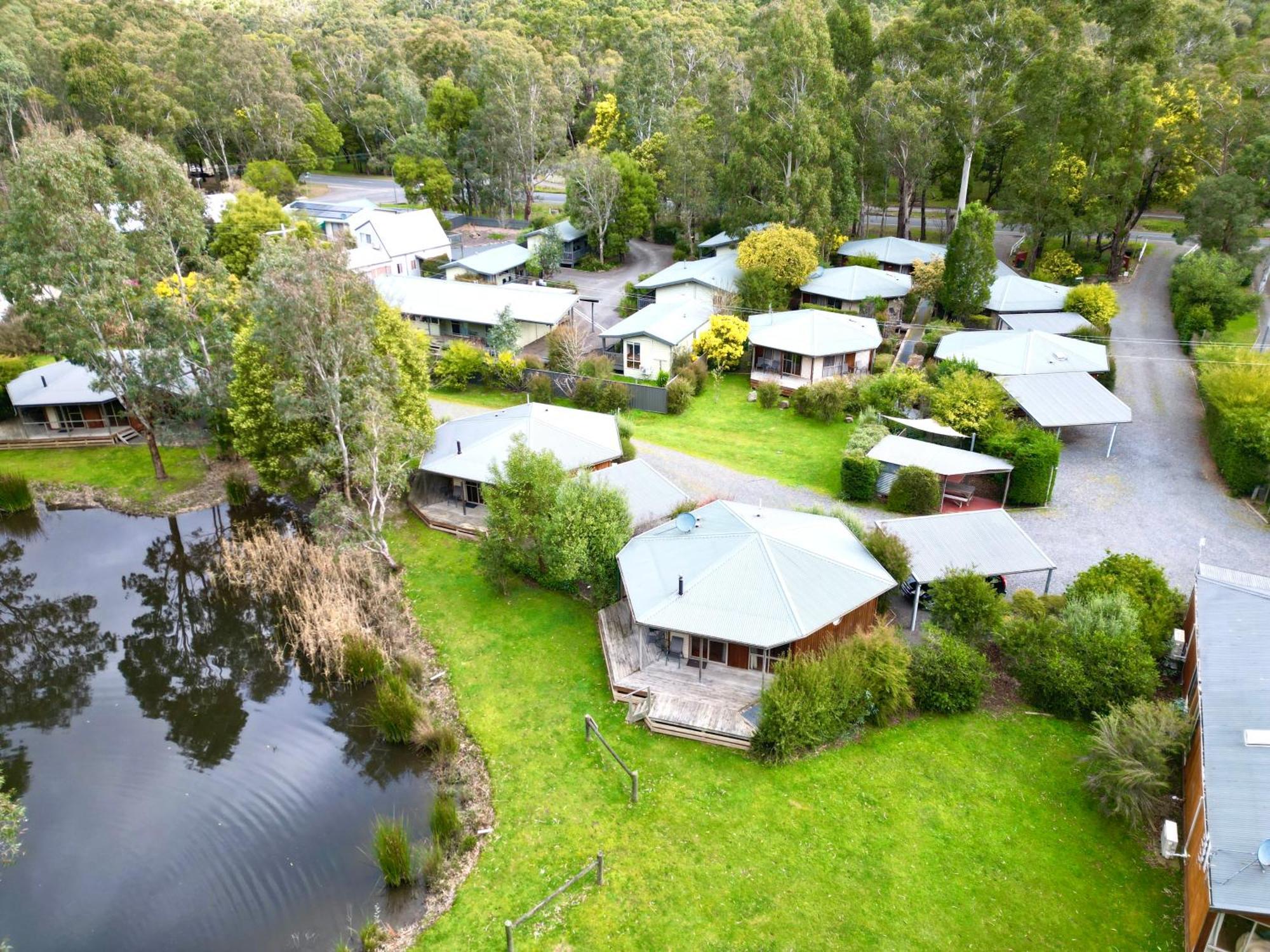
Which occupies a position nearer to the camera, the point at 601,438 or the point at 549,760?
the point at 549,760

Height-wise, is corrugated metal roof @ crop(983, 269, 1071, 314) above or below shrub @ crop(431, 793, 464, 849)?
above

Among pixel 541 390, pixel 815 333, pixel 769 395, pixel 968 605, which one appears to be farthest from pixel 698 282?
pixel 968 605

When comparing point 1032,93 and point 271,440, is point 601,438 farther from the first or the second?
point 1032,93

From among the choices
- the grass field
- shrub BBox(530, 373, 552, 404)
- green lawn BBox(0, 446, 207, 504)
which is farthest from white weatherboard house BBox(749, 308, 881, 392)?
green lawn BBox(0, 446, 207, 504)

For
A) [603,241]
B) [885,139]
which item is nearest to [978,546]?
[885,139]

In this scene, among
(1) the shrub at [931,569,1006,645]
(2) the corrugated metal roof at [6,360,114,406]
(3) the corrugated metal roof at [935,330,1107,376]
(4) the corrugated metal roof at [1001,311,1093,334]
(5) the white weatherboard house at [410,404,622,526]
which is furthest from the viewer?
(4) the corrugated metal roof at [1001,311,1093,334]

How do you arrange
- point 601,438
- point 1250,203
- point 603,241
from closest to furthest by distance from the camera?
point 601,438 < point 1250,203 < point 603,241

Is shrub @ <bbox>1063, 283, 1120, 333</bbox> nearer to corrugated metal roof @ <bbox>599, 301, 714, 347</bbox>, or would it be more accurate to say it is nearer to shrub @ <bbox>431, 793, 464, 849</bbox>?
corrugated metal roof @ <bbox>599, 301, 714, 347</bbox>
